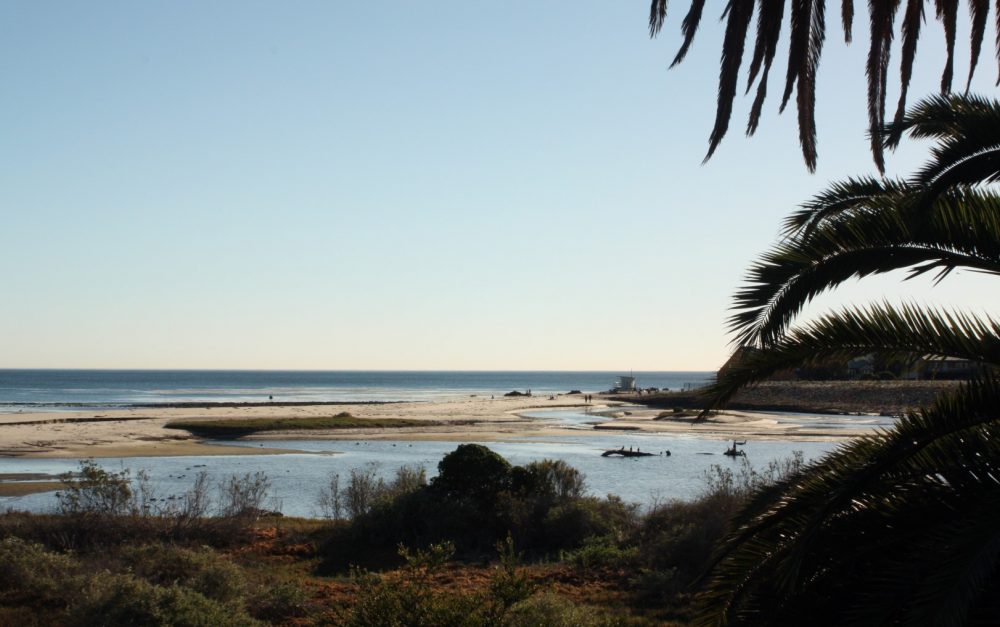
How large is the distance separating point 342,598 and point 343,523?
5.74m

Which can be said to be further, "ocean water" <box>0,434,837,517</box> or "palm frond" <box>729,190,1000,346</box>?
"ocean water" <box>0,434,837,517</box>

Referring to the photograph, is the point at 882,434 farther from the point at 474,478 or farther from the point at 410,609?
the point at 474,478

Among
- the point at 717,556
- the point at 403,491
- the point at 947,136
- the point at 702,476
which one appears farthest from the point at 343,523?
the point at 702,476

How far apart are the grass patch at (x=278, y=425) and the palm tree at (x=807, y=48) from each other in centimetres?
5002

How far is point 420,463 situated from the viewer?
36.9 meters

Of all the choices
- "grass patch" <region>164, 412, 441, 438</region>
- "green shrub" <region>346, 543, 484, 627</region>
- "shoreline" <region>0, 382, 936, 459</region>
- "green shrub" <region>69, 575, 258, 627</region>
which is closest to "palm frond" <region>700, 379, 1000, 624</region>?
"green shrub" <region>346, 543, 484, 627</region>

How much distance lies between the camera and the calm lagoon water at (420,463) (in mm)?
28206

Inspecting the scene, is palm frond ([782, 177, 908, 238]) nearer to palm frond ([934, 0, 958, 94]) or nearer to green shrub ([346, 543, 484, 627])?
palm frond ([934, 0, 958, 94])

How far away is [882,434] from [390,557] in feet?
37.0

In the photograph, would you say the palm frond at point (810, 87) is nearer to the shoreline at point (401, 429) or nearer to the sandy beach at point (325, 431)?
the shoreline at point (401, 429)

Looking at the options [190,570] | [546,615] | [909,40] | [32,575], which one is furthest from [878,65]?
[32,575]

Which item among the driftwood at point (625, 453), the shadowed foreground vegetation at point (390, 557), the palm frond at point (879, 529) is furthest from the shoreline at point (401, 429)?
the palm frond at point (879, 529)

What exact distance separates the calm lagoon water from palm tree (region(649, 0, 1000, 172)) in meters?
18.7

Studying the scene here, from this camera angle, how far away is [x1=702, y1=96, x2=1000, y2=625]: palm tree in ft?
18.6
